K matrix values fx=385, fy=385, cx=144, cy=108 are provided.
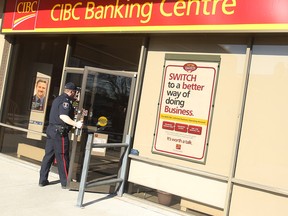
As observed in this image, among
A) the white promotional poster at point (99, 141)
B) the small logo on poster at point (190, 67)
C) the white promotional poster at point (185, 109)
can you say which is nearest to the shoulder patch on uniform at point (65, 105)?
the white promotional poster at point (99, 141)

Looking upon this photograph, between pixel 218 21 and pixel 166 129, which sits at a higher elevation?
pixel 218 21

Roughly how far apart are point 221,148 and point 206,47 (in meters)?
1.53

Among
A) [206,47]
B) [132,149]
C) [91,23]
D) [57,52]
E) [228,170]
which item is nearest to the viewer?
[228,170]

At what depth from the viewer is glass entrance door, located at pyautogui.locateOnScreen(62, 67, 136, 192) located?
6312 mm

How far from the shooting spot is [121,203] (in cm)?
594

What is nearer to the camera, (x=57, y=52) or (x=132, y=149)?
(x=132, y=149)

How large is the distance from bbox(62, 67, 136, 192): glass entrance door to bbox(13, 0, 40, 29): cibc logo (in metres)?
2.37

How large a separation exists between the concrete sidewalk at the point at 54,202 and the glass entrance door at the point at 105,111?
1.28 ft

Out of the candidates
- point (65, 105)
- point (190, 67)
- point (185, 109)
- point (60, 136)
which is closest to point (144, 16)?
point (190, 67)

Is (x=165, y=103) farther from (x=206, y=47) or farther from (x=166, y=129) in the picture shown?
(x=206, y=47)

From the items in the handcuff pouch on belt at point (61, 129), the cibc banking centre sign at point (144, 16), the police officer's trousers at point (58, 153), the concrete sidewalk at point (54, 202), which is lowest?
the concrete sidewalk at point (54, 202)

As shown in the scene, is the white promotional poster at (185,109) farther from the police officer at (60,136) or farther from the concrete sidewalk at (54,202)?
the police officer at (60,136)

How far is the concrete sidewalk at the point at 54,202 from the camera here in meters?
5.18

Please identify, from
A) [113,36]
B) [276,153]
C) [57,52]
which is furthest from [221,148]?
[57,52]
